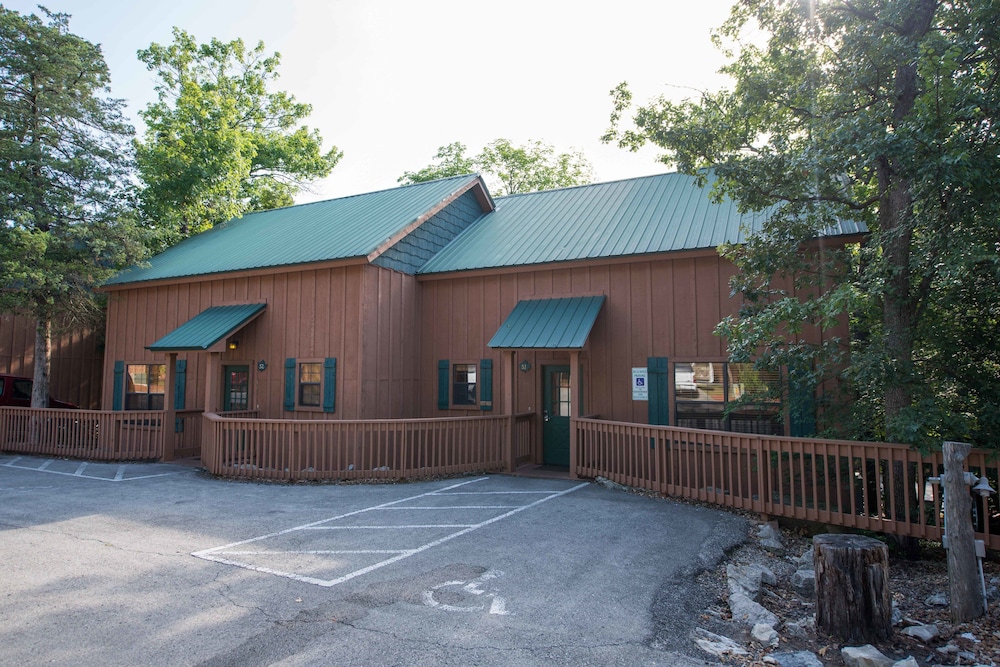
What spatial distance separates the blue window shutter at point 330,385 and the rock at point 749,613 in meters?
8.96

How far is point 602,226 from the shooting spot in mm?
13164

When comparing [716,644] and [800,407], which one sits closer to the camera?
[716,644]

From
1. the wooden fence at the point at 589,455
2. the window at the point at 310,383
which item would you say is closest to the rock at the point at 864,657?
the wooden fence at the point at 589,455

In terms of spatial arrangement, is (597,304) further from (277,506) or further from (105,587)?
(105,587)

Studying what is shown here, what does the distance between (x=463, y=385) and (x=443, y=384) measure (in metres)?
0.44

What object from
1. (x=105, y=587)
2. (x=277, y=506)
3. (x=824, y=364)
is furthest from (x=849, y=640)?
(x=277, y=506)

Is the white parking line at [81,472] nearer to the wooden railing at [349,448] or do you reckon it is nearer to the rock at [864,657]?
the wooden railing at [349,448]

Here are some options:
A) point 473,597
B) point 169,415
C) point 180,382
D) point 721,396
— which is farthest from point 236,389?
point 473,597

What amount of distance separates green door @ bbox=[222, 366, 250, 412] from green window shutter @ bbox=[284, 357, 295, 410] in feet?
4.42

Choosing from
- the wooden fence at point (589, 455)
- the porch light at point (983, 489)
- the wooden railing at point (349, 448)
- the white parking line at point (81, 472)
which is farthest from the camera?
the white parking line at point (81, 472)

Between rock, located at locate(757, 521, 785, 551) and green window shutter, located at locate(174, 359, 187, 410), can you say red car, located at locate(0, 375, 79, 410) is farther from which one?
rock, located at locate(757, 521, 785, 551)

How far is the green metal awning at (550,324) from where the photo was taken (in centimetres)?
1085

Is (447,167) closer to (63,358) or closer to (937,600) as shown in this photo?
(63,358)

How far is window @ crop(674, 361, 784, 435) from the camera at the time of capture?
10203mm
